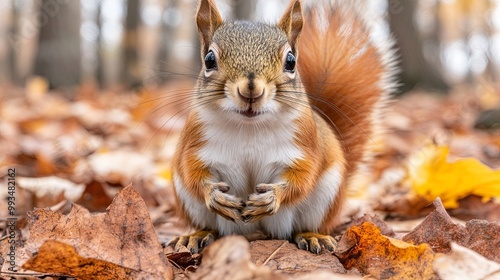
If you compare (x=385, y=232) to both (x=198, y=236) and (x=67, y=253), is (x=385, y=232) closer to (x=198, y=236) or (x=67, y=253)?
(x=198, y=236)

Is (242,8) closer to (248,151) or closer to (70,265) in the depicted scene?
(248,151)

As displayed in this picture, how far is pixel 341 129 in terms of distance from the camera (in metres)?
1.90

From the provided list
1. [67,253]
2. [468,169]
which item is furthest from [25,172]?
[468,169]

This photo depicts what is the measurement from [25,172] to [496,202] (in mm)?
1889

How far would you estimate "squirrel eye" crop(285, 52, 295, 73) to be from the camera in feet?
4.70

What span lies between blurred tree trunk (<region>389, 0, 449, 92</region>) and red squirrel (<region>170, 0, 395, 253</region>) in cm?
517

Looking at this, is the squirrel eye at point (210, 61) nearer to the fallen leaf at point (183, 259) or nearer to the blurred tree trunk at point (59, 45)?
the fallen leaf at point (183, 259)

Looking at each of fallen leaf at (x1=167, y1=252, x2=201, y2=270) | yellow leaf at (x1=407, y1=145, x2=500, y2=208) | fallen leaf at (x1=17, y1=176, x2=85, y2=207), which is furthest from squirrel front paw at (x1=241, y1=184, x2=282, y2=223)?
fallen leaf at (x1=17, y1=176, x2=85, y2=207)

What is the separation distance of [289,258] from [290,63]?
0.48 metres

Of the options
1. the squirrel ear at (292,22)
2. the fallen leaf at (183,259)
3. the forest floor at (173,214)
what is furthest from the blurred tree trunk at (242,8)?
the fallen leaf at (183,259)

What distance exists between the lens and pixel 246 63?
52.5 inches

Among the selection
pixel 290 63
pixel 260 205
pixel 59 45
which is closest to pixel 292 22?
pixel 290 63

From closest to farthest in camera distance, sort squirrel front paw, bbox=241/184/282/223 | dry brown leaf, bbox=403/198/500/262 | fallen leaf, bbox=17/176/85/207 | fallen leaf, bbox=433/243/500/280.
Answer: fallen leaf, bbox=433/243/500/280, dry brown leaf, bbox=403/198/500/262, squirrel front paw, bbox=241/184/282/223, fallen leaf, bbox=17/176/85/207

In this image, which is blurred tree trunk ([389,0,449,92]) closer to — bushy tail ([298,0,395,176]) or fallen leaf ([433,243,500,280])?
bushy tail ([298,0,395,176])
